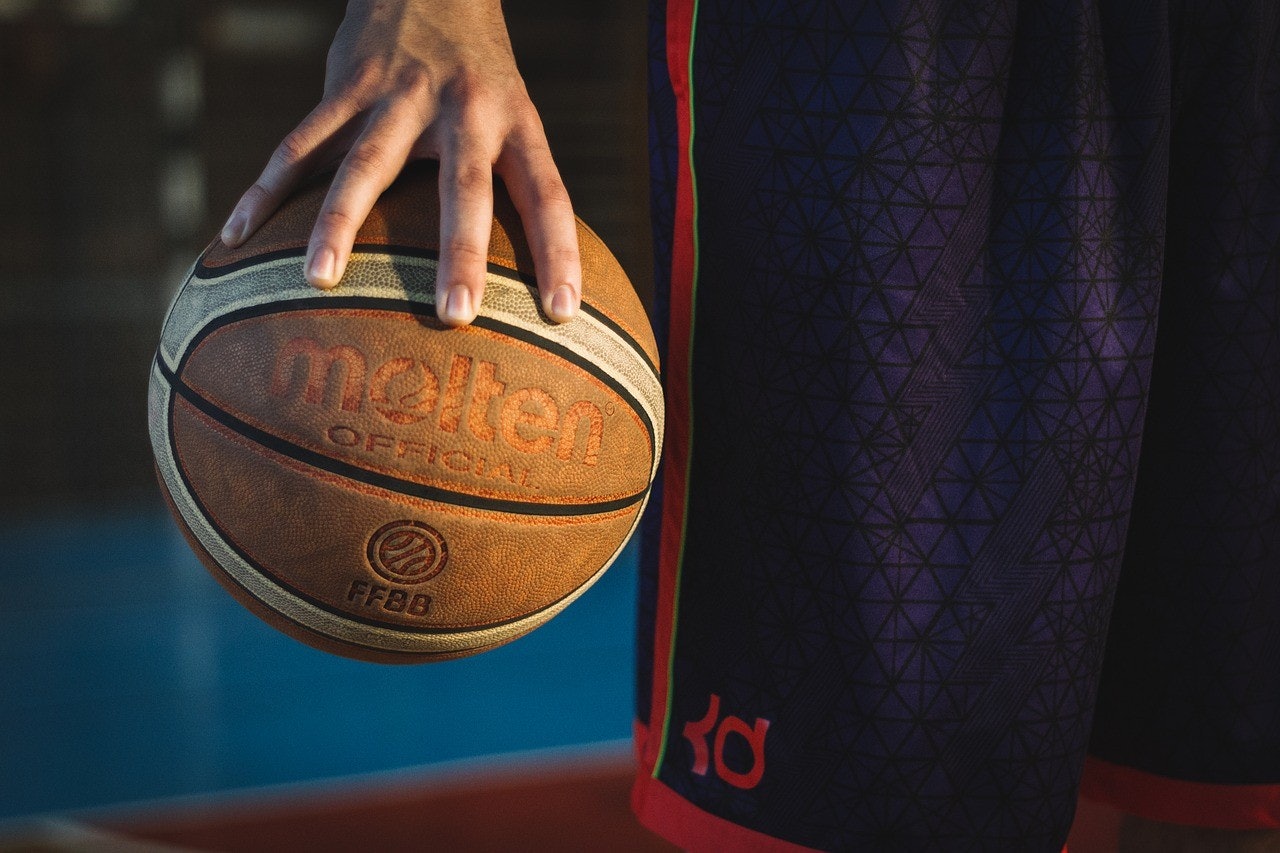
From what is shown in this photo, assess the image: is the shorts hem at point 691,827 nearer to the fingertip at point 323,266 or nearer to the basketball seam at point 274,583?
the basketball seam at point 274,583

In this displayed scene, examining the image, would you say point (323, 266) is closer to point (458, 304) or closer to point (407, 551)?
point (458, 304)

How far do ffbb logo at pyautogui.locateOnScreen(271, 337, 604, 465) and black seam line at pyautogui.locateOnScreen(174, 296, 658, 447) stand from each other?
0.03 m

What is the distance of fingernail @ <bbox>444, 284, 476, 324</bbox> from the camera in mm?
809

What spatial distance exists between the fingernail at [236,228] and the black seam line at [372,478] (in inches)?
4.3

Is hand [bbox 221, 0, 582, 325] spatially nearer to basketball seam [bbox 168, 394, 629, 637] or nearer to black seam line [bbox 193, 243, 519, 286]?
black seam line [bbox 193, 243, 519, 286]

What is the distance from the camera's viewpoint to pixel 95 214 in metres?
5.09

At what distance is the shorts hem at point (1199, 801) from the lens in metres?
1.09

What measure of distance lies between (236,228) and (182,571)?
9.02 ft

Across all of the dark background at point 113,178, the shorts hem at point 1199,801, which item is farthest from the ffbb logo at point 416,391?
the dark background at point 113,178

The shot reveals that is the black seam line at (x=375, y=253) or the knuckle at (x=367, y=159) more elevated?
the knuckle at (x=367, y=159)

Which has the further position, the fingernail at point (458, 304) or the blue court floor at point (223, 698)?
the blue court floor at point (223, 698)

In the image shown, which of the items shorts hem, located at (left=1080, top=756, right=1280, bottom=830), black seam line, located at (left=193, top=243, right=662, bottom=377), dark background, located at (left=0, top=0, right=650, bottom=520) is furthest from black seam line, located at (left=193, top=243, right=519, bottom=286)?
dark background, located at (left=0, top=0, right=650, bottom=520)

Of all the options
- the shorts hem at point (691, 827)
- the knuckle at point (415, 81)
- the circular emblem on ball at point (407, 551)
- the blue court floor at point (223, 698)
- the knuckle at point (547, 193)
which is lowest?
the blue court floor at point (223, 698)

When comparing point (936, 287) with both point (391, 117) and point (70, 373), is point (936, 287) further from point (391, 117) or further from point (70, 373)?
point (70, 373)
